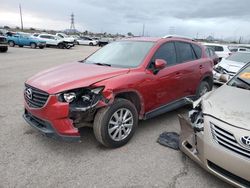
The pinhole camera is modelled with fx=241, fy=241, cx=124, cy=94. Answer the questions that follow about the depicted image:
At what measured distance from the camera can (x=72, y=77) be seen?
12.1 feet

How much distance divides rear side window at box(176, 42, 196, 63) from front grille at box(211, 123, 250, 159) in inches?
103

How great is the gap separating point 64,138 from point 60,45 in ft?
97.6

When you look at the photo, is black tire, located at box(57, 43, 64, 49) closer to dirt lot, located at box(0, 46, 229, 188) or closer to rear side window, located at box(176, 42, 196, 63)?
rear side window, located at box(176, 42, 196, 63)

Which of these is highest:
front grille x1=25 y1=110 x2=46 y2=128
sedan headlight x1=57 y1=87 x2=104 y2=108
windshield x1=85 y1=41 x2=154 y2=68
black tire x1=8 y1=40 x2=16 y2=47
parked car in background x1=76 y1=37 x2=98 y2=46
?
windshield x1=85 y1=41 x2=154 y2=68

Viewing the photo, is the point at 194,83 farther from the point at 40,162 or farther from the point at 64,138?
the point at 40,162

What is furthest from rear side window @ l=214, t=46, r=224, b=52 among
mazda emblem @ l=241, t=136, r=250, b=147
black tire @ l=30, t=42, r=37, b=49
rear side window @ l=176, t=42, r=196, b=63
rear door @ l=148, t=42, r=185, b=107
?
black tire @ l=30, t=42, r=37, b=49

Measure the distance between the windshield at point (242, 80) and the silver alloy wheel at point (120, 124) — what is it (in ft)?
5.71

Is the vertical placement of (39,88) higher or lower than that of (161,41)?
lower

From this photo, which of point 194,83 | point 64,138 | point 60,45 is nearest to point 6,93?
point 64,138

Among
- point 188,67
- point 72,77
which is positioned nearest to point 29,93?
point 72,77

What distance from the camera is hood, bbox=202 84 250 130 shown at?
265 centimetres

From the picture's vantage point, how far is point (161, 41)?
4.72m

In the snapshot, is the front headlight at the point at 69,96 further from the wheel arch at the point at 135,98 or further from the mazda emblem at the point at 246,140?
the mazda emblem at the point at 246,140

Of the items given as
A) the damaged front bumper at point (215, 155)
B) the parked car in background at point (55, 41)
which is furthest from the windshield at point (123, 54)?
the parked car in background at point (55, 41)
